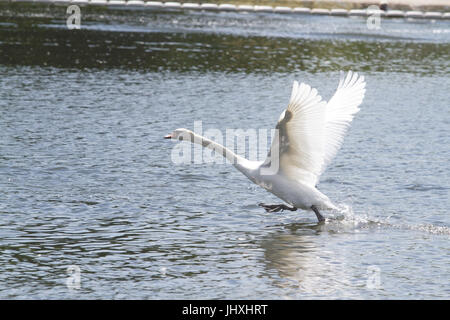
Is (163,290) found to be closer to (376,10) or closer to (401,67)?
(401,67)

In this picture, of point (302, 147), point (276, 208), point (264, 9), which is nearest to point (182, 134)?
point (276, 208)

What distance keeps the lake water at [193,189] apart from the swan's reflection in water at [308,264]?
3 cm

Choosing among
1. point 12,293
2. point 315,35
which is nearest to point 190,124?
point 12,293

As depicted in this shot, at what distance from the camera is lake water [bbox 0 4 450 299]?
10883 millimetres

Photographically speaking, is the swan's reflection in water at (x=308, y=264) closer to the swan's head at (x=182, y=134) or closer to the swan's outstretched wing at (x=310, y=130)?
the swan's outstretched wing at (x=310, y=130)

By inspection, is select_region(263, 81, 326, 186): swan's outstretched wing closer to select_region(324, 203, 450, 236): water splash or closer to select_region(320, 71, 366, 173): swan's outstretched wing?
select_region(320, 71, 366, 173): swan's outstretched wing

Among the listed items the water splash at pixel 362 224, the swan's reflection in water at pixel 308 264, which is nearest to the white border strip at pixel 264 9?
the water splash at pixel 362 224

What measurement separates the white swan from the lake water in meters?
0.58

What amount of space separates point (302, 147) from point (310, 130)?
18.9 inches

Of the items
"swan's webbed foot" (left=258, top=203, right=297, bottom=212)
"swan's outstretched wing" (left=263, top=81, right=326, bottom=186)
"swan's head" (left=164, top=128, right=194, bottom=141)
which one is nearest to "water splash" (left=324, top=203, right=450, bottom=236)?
"swan's webbed foot" (left=258, top=203, right=297, bottom=212)

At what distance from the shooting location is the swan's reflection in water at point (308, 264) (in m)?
10.6

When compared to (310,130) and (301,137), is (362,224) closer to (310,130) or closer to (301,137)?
(301,137)

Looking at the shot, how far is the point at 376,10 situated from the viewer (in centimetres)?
5422

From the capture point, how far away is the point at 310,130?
12.1m
